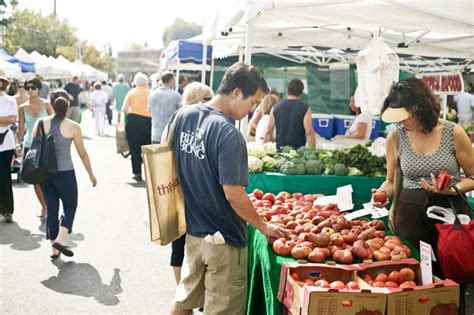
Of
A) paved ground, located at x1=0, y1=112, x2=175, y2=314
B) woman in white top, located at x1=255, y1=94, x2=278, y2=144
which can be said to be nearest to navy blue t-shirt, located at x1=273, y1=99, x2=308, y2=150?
woman in white top, located at x1=255, y1=94, x2=278, y2=144

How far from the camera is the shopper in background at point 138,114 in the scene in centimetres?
1068

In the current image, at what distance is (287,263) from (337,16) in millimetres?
3745

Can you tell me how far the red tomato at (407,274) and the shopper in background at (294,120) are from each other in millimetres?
3798

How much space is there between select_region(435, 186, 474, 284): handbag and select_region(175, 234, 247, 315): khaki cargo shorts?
1.19 metres

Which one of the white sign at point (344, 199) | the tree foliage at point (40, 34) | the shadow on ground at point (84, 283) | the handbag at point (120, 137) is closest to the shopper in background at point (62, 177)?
the shadow on ground at point (84, 283)

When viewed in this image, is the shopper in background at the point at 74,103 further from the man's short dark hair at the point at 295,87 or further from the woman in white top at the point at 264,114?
the man's short dark hair at the point at 295,87

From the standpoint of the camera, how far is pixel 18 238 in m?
6.96

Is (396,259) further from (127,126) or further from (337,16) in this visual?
(127,126)

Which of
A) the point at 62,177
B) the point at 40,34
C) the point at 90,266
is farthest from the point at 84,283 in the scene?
the point at 40,34

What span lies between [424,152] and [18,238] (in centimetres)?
512

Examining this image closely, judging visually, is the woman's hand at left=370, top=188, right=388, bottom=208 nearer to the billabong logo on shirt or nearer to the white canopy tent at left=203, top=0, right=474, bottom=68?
the billabong logo on shirt

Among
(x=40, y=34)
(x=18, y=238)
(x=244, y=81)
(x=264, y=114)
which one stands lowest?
(x=18, y=238)

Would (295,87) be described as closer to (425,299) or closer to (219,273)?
(219,273)

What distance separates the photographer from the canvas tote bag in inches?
135
